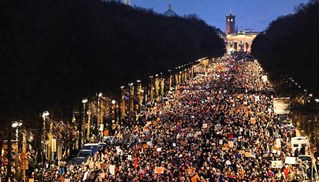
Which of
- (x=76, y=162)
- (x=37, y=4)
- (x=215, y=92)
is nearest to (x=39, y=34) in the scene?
(x=37, y=4)

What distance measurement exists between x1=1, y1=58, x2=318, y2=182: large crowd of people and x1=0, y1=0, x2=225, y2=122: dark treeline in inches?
155

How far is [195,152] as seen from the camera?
3416 centimetres

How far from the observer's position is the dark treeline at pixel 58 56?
98.4 ft

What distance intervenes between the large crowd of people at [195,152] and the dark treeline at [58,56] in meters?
3.94

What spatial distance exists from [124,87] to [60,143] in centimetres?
2394

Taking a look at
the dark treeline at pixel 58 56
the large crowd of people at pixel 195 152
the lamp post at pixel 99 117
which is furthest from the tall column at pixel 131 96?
the lamp post at pixel 99 117

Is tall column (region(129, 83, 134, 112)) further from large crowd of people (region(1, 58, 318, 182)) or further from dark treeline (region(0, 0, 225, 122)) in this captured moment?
large crowd of people (region(1, 58, 318, 182))

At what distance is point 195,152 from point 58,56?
39.9ft

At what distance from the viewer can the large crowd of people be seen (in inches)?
1121

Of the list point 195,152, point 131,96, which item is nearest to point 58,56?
point 195,152

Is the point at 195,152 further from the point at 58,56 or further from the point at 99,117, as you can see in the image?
the point at 99,117

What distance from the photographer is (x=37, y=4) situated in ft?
143

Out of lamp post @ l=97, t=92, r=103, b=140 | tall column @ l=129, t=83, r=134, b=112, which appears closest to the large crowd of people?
lamp post @ l=97, t=92, r=103, b=140

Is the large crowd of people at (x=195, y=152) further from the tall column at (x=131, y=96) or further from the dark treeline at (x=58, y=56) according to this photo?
the tall column at (x=131, y=96)
